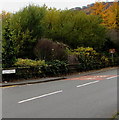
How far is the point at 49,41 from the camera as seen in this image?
24.3 m

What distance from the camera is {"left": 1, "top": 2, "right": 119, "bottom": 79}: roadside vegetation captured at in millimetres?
18984

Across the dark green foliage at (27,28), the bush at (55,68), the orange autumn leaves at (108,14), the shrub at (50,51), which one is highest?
the orange autumn leaves at (108,14)

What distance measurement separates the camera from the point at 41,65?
20391 mm

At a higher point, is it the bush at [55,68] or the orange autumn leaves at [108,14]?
the orange autumn leaves at [108,14]

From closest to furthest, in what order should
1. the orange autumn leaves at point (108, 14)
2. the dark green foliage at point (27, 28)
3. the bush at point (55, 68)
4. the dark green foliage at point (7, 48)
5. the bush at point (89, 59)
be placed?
the dark green foliage at point (7, 48), the bush at point (55, 68), the dark green foliage at point (27, 28), the bush at point (89, 59), the orange autumn leaves at point (108, 14)

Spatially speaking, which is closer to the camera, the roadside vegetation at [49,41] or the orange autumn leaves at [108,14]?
the roadside vegetation at [49,41]

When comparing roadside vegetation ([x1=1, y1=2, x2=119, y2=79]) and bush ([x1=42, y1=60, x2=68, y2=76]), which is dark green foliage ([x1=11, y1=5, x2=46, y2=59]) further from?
bush ([x1=42, y1=60, x2=68, y2=76])

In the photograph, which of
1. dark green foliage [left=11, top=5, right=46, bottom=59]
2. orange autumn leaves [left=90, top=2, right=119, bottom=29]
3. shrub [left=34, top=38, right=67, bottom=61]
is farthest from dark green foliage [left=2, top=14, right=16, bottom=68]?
orange autumn leaves [left=90, top=2, right=119, bottom=29]

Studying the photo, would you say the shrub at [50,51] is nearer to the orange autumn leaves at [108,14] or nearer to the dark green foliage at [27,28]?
the dark green foliage at [27,28]

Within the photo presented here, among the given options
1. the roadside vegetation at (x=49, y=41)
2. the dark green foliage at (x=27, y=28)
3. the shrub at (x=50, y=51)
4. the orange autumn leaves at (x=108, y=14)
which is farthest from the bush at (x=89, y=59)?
the orange autumn leaves at (x=108, y=14)

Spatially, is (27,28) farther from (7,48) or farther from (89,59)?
(7,48)

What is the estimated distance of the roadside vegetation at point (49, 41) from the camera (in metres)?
19.0

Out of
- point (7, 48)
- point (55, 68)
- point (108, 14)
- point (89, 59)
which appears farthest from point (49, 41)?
point (108, 14)

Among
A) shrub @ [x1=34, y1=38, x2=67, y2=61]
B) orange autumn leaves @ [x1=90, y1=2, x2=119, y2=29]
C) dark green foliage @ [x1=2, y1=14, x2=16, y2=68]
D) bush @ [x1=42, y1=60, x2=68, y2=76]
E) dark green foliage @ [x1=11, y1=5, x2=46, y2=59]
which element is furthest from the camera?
orange autumn leaves @ [x1=90, y1=2, x2=119, y2=29]
